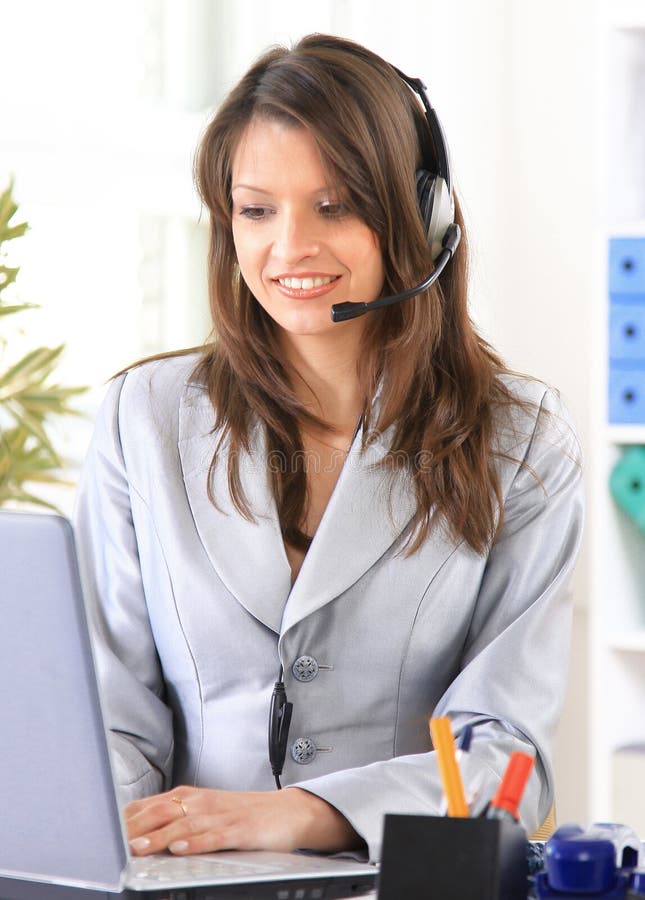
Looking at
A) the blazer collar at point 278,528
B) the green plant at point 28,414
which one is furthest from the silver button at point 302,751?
the green plant at point 28,414

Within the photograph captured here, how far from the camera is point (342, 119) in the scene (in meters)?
1.33

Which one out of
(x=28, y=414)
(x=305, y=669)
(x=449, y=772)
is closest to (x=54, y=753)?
(x=449, y=772)

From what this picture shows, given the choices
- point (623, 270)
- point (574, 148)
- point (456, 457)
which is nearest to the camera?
point (456, 457)

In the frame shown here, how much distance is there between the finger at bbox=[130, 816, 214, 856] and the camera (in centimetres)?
95

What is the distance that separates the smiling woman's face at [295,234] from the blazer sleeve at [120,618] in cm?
26

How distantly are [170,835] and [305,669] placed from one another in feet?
1.21

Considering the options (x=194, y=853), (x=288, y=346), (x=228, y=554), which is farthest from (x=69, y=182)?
(x=194, y=853)

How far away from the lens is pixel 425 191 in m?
1.42

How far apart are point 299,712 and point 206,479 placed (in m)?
0.29

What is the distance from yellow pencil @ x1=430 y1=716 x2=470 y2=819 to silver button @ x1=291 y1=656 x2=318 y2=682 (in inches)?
22.3

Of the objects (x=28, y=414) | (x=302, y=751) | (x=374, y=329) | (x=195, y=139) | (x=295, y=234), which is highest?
(x=195, y=139)

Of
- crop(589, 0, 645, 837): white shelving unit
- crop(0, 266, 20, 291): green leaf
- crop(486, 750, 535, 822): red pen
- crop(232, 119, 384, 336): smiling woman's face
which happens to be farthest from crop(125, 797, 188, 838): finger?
crop(589, 0, 645, 837): white shelving unit

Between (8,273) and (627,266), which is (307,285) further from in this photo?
(627,266)

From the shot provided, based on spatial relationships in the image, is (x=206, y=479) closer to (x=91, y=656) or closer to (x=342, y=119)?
(x=342, y=119)
